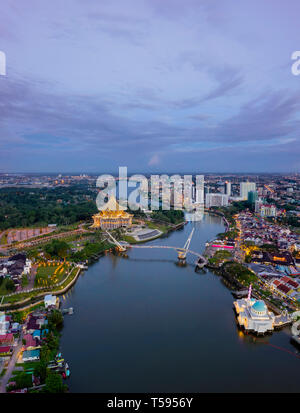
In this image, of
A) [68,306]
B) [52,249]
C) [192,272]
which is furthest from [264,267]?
[52,249]

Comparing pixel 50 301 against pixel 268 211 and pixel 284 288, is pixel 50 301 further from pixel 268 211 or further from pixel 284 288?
pixel 268 211

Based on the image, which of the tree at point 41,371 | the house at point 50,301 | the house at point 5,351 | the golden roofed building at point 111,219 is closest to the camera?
the tree at point 41,371

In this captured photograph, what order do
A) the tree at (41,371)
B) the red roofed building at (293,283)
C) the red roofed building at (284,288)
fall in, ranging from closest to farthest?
the tree at (41,371)
the red roofed building at (284,288)
the red roofed building at (293,283)

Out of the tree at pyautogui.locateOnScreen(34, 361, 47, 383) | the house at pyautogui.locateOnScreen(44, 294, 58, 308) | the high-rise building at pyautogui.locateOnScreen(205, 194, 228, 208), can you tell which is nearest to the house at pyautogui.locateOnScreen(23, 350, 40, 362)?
the tree at pyautogui.locateOnScreen(34, 361, 47, 383)

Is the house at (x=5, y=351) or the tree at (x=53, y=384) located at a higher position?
the tree at (x=53, y=384)

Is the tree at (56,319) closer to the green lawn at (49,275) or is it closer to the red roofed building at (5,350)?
the red roofed building at (5,350)

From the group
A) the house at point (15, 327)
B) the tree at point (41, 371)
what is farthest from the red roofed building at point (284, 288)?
the house at point (15, 327)

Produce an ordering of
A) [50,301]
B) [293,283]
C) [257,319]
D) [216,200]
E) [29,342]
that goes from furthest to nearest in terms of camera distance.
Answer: [216,200]
[293,283]
[50,301]
[257,319]
[29,342]

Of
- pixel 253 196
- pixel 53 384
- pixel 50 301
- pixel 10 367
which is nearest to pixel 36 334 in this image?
pixel 10 367

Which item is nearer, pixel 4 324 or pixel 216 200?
pixel 4 324
